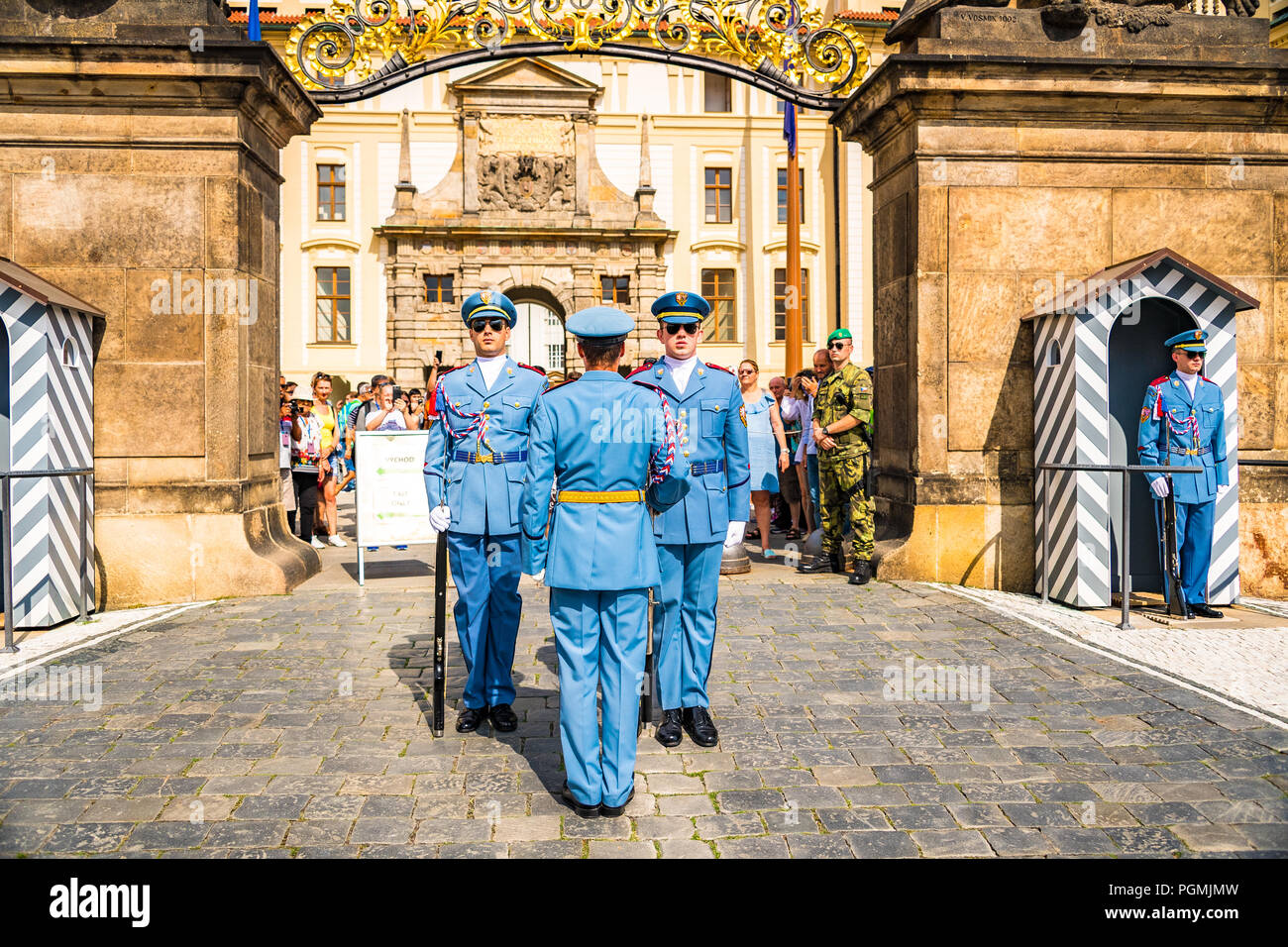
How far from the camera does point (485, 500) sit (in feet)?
16.7

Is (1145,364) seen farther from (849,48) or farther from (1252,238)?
(849,48)

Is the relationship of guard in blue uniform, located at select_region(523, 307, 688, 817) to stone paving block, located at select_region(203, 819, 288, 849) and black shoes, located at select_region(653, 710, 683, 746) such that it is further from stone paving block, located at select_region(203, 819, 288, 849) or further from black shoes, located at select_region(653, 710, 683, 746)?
stone paving block, located at select_region(203, 819, 288, 849)

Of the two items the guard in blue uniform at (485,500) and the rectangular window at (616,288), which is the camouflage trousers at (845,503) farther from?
the rectangular window at (616,288)

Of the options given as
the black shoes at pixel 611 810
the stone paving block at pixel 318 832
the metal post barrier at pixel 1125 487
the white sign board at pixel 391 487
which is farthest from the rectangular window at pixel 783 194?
the stone paving block at pixel 318 832

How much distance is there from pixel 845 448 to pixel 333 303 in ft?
90.7

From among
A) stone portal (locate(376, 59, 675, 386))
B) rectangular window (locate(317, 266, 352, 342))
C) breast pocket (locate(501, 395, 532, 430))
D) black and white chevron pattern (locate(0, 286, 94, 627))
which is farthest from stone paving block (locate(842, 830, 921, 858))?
rectangular window (locate(317, 266, 352, 342))

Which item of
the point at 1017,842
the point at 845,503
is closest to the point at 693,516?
the point at 1017,842

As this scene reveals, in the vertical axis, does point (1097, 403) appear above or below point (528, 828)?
above

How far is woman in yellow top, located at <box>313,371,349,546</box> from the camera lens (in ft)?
37.3

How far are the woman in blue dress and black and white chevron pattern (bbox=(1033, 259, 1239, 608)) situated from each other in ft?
9.87

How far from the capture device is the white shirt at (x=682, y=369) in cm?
522

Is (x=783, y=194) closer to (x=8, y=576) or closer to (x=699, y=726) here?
(x=8, y=576)

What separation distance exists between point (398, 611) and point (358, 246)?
90.5 feet
